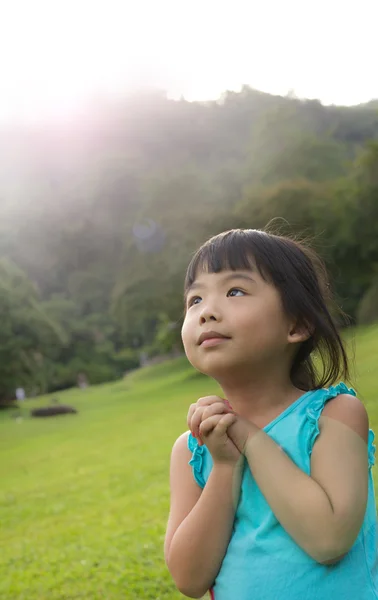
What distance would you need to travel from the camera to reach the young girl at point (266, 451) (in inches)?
44.6

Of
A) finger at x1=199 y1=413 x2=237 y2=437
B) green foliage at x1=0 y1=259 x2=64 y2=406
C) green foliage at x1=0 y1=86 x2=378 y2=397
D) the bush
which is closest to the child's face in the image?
finger at x1=199 y1=413 x2=237 y2=437

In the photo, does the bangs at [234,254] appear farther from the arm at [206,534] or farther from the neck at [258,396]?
the arm at [206,534]

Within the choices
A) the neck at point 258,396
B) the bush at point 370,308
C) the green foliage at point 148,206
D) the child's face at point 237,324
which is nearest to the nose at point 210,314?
the child's face at point 237,324

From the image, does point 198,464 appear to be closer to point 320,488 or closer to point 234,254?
point 320,488

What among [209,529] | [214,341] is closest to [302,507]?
[209,529]

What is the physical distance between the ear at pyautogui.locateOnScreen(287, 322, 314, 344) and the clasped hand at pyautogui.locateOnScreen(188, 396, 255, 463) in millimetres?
209

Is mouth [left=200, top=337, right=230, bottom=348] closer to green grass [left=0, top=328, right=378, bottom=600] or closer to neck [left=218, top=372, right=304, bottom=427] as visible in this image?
neck [left=218, top=372, right=304, bottom=427]

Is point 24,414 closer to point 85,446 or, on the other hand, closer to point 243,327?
Answer: point 85,446

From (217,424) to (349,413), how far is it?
245mm

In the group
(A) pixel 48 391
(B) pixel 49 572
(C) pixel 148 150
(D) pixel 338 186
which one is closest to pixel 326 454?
(B) pixel 49 572

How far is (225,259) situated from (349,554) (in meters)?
0.57

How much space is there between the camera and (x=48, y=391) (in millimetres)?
29406

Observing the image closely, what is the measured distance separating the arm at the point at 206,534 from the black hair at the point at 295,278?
0.99ft

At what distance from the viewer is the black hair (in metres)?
1.32
